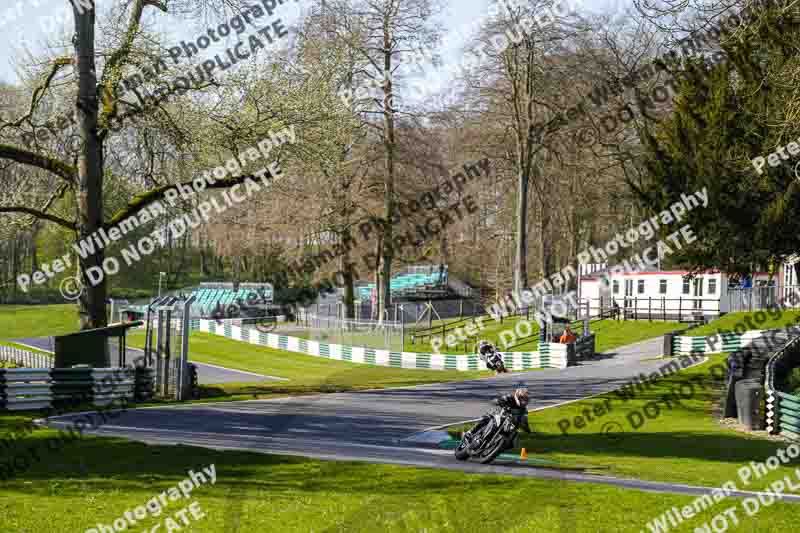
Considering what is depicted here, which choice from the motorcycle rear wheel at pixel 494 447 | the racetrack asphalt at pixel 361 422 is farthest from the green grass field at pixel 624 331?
the motorcycle rear wheel at pixel 494 447

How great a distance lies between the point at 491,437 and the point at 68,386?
10843mm

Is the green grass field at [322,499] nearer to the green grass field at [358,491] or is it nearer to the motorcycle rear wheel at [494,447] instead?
the green grass field at [358,491]

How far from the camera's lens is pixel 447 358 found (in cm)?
3778

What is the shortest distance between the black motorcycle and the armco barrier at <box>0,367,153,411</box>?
33.7 feet

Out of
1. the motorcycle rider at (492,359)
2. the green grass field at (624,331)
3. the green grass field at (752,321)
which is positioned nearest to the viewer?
the motorcycle rider at (492,359)

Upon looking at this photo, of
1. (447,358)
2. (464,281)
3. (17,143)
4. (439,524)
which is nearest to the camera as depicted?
(439,524)

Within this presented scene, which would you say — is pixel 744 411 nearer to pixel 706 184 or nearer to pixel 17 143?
pixel 706 184

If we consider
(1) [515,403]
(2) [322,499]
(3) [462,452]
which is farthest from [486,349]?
(2) [322,499]

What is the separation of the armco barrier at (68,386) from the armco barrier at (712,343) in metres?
22.2

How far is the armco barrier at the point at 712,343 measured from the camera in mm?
34125

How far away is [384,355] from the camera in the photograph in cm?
3997

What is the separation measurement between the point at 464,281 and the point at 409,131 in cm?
3244

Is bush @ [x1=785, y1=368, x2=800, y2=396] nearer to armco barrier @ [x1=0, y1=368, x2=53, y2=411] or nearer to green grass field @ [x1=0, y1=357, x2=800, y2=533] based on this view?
green grass field @ [x1=0, y1=357, x2=800, y2=533]

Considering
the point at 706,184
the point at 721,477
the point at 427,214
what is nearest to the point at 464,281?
the point at 427,214
